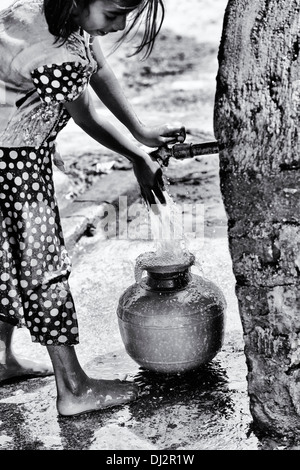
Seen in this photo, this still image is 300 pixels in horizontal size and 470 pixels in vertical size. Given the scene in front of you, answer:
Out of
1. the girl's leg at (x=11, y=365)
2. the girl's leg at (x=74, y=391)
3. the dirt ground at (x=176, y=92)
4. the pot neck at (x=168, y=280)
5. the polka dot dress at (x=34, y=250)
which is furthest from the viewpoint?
the dirt ground at (x=176, y=92)

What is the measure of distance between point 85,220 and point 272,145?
311 cm

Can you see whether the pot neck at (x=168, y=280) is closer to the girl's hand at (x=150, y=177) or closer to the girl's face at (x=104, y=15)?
the girl's hand at (x=150, y=177)

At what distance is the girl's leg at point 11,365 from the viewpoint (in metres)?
3.46

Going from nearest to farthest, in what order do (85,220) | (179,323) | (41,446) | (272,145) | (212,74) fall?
(272,145) < (41,446) < (179,323) < (85,220) < (212,74)

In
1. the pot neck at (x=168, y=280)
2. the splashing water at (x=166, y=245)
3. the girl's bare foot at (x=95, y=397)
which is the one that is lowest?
the girl's bare foot at (x=95, y=397)

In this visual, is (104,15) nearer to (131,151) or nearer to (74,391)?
(131,151)

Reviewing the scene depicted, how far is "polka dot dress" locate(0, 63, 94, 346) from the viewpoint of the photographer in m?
2.92

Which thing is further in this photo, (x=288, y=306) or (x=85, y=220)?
(x=85, y=220)

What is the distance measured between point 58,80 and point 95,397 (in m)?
1.36

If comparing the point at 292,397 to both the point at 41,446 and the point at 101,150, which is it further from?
the point at 101,150

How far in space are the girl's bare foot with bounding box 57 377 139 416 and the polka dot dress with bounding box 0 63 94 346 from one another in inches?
9.2

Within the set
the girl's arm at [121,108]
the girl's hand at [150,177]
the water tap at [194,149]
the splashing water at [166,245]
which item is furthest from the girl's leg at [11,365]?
the water tap at [194,149]

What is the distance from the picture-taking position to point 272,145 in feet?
8.02

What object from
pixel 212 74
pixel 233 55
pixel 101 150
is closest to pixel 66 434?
pixel 233 55
